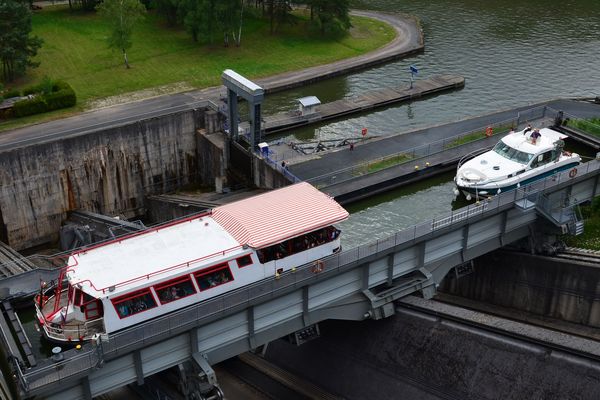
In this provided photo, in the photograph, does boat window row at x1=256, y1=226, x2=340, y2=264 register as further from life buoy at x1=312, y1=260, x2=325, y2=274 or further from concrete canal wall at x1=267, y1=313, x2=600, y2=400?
concrete canal wall at x1=267, y1=313, x2=600, y2=400

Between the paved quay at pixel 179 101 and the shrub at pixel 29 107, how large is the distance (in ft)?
8.00

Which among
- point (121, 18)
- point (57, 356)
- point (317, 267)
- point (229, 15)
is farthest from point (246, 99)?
point (229, 15)

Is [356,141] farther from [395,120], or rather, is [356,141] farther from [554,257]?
[554,257]

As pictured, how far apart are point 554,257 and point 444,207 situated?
7.22 metres

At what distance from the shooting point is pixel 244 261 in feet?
90.3

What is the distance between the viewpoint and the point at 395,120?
5753 cm

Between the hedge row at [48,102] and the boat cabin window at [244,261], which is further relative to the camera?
the hedge row at [48,102]

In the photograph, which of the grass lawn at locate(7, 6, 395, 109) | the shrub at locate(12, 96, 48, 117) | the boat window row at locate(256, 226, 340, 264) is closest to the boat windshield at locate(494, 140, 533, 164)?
the boat window row at locate(256, 226, 340, 264)

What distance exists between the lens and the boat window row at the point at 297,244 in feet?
91.9

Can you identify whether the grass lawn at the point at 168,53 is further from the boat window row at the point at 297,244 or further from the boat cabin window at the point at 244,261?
the boat cabin window at the point at 244,261

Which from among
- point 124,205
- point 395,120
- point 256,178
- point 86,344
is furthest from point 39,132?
point 86,344

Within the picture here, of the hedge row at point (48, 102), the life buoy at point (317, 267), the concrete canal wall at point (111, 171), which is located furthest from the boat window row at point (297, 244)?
the hedge row at point (48, 102)

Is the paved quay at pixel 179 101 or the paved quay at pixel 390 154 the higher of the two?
the paved quay at pixel 390 154

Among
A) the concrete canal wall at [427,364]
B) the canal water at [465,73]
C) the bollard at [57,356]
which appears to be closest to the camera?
the bollard at [57,356]
